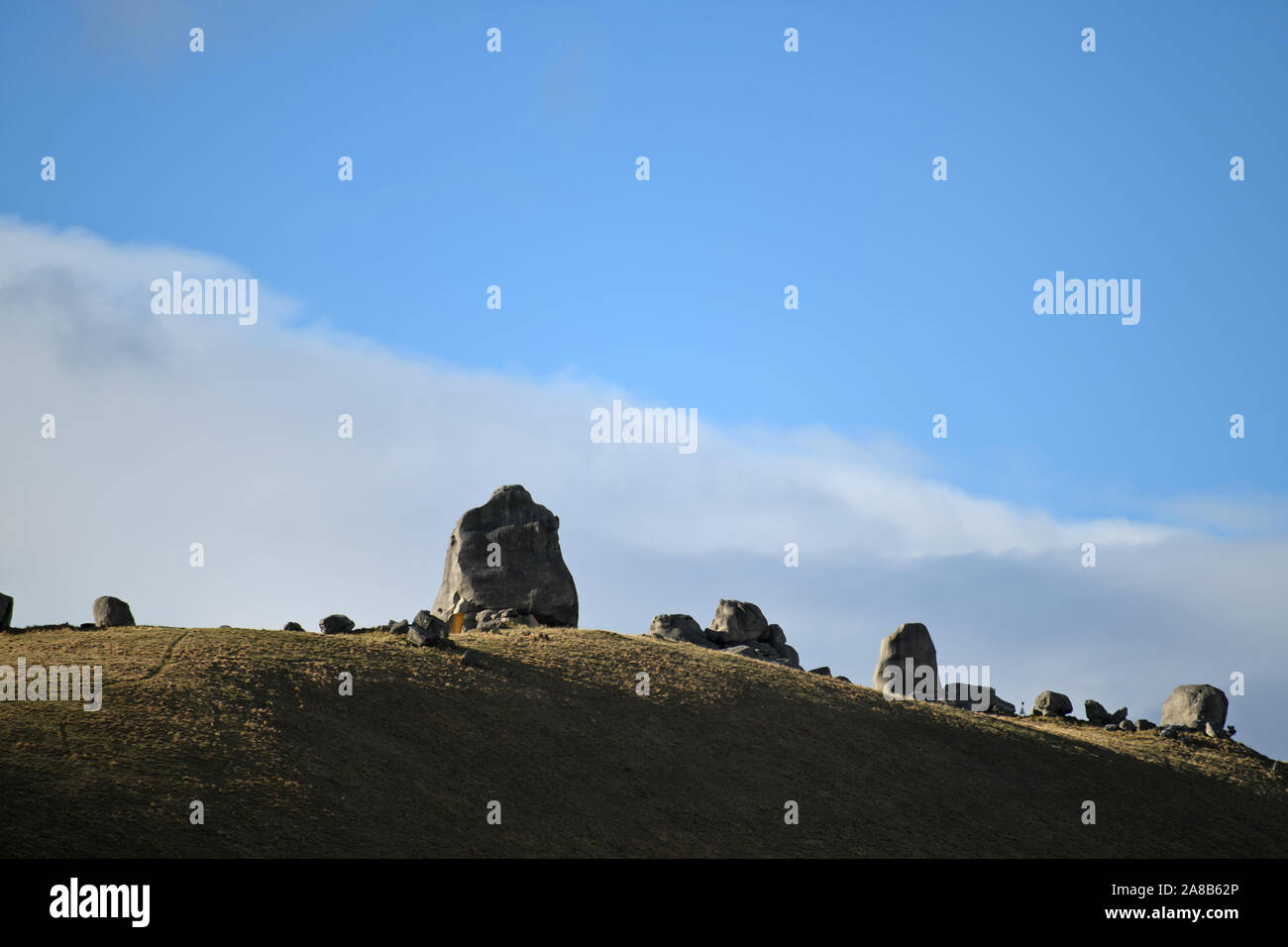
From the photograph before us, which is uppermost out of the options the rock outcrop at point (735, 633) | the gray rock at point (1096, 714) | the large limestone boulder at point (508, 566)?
the large limestone boulder at point (508, 566)

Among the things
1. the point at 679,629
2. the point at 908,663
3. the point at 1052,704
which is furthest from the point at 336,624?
the point at 1052,704

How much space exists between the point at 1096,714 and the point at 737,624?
13203 millimetres

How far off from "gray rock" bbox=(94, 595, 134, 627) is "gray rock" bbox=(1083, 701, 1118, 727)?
32.3 m

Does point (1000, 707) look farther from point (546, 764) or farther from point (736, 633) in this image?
point (546, 764)

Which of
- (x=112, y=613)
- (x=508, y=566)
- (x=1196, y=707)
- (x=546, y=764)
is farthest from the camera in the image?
(x=1196, y=707)

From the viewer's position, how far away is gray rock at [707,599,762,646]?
47.5m

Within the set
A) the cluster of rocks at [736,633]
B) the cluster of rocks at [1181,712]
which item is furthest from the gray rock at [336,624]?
the cluster of rocks at [1181,712]

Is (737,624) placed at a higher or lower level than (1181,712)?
higher

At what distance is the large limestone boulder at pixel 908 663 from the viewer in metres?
44.3

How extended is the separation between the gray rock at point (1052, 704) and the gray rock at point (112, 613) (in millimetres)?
30993

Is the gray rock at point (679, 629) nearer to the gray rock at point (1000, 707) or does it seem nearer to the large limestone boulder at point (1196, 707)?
the gray rock at point (1000, 707)

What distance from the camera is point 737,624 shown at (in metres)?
47.7
